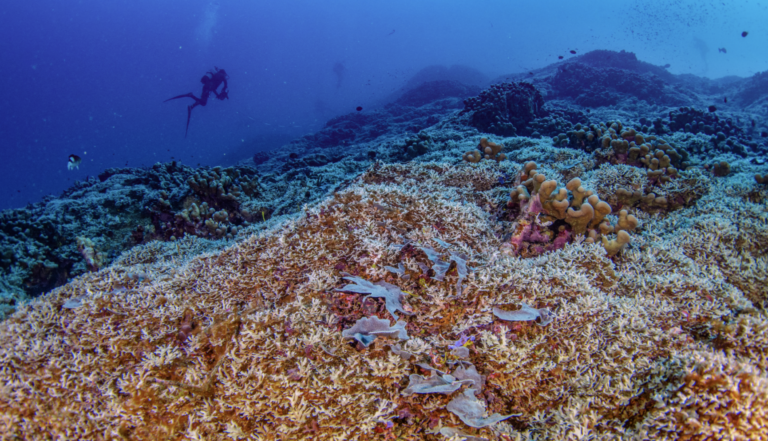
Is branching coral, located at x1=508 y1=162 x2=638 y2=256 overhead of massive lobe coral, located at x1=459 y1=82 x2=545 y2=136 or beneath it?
beneath

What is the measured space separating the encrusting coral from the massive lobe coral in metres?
8.75

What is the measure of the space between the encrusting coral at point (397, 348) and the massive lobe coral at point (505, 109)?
28.7ft

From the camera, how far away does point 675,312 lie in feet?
6.16

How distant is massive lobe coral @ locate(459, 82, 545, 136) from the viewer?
10547mm

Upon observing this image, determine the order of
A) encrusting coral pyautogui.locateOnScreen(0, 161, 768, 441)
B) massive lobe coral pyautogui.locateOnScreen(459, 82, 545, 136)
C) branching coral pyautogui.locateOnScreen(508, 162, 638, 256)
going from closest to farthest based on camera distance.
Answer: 1. encrusting coral pyautogui.locateOnScreen(0, 161, 768, 441)
2. branching coral pyautogui.locateOnScreen(508, 162, 638, 256)
3. massive lobe coral pyautogui.locateOnScreen(459, 82, 545, 136)

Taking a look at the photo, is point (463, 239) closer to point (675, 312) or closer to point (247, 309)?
point (675, 312)

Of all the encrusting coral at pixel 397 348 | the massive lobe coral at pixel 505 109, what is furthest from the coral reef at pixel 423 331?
the massive lobe coral at pixel 505 109

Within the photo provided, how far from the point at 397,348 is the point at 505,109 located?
1164 centimetres

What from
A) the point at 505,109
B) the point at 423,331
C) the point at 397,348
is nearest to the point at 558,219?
the point at 423,331

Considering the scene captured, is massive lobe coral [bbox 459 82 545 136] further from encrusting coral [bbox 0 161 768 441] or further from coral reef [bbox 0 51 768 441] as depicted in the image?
encrusting coral [bbox 0 161 768 441]

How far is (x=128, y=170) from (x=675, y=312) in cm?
1086

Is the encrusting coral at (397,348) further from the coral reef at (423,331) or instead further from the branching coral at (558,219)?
the branching coral at (558,219)

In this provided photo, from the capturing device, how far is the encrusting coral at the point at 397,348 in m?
1.47

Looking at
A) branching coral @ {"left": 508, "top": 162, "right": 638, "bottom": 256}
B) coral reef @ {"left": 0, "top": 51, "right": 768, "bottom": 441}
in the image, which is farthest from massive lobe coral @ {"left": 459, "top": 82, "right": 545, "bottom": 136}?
branching coral @ {"left": 508, "top": 162, "right": 638, "bottom": 256}
